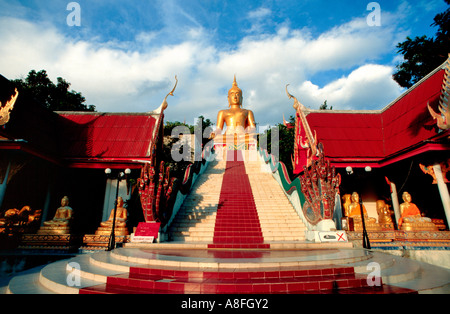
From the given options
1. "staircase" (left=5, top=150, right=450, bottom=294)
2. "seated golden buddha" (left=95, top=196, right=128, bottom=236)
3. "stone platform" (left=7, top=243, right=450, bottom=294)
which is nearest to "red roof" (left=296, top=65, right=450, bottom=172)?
"staircase" (left=5, top=150, right=450, bottom=294)

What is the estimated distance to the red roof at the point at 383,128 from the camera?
978 centimetres

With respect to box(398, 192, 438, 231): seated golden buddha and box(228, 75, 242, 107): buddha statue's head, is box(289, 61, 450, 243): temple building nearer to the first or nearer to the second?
box(398, 192, 438, 231): seated golden buddha

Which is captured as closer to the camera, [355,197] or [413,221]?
[413,221]

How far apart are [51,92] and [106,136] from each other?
14.3 meters

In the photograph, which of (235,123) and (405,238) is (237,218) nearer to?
(405,238)

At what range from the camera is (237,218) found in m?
9.27

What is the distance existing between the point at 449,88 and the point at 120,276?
11143 mm

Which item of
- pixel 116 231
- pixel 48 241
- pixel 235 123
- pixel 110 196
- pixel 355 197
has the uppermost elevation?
pixel 235 123

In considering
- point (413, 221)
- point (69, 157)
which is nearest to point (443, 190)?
point (413, 221)

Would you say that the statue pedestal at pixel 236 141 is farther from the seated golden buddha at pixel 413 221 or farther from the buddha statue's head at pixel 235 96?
the seated golden buddha at pixel 413 221

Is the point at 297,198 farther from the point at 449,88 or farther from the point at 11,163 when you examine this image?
the point at 11,163
